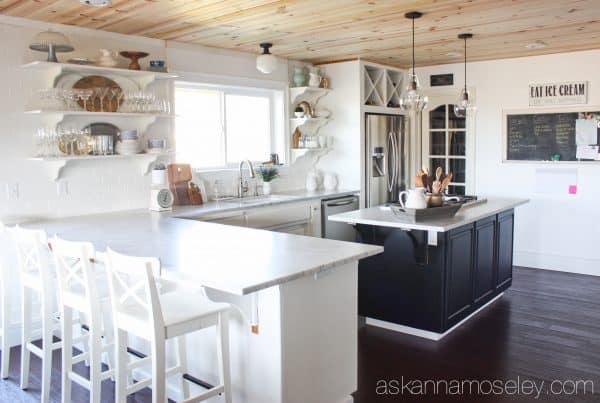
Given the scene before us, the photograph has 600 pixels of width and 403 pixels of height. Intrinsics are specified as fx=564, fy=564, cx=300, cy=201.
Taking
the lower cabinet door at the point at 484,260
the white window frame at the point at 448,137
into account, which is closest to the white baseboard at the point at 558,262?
the white window frame at the point at 448,137

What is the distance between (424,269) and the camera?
12.7ft

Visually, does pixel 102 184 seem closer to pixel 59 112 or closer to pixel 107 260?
pixel 59 112

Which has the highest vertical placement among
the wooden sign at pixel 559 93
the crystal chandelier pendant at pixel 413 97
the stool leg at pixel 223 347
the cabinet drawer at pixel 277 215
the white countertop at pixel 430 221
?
the wooden sign at pixel 559 93

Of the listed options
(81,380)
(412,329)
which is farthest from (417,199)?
(81,380)

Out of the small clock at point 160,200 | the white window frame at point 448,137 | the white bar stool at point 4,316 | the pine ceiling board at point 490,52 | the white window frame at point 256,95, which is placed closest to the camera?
the white bar stool at point 4,316

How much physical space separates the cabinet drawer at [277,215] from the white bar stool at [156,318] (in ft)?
6.73

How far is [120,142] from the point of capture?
4.32 m

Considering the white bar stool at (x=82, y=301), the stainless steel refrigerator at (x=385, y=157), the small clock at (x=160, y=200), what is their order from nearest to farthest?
the white bar stool at (x=82, y=301), the small clock at (x=160, y=200), the stainless steel refrigerator at (x=385, y=157)

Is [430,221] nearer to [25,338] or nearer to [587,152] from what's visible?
[25,338]

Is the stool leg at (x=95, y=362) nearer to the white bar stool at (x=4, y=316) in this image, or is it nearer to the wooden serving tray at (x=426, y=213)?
the white bar stool at (x=4, y=316)

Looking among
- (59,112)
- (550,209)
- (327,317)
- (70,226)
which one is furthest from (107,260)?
(550,209)

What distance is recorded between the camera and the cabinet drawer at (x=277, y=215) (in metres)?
4.76

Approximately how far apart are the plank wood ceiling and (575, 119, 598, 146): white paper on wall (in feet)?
2.40

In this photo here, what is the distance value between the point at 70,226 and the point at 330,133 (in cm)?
333
